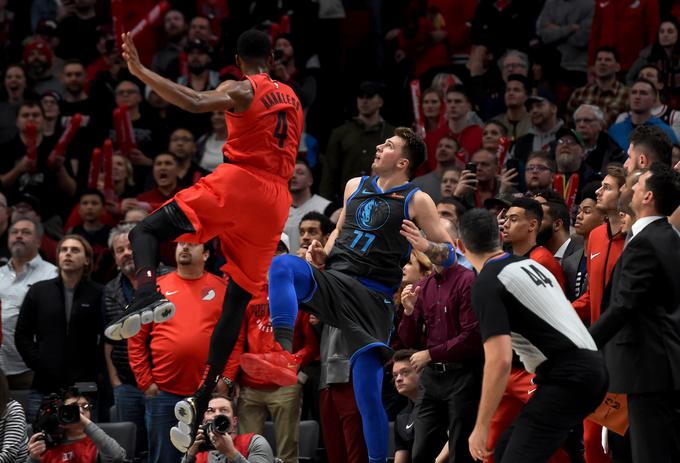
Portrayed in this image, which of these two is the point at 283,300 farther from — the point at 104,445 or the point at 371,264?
the point at 104,445

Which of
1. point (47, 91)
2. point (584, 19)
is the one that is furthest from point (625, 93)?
point (47, 91)

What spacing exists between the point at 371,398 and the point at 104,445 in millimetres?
2406

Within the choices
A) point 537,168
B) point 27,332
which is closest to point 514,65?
point 537,168

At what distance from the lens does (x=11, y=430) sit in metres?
9.94

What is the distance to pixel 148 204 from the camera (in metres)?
12.8

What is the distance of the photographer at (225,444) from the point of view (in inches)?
366

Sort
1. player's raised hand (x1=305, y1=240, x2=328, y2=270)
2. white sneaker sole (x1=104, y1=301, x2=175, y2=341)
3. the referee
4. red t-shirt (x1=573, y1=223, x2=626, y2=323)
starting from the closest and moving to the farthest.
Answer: the referee → white sneaker sole (x1=104, y1=301, x2=175, y2=341) → red t-shirt (x1=573, y1=223, x2=626, y2=323) → player's raised hand (x1=305, y1=240, x2=328, y2=270)

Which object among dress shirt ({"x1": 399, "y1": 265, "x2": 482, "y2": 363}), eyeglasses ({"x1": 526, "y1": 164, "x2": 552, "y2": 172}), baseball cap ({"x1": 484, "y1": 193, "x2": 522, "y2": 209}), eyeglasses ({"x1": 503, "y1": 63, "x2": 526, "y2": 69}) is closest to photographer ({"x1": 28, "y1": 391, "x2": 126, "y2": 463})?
dress shirt ({"x1": 399, "y1": 265, "x2": 482, "y2": 363})

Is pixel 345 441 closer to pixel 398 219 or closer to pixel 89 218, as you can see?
pixel 398 219

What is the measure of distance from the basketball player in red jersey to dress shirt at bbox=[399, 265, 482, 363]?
1.52 m

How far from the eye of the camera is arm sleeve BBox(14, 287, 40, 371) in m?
11.3

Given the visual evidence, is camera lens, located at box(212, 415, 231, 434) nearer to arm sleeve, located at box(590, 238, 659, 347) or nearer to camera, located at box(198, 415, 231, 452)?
camera, located at box(198, 415, 231, 452)

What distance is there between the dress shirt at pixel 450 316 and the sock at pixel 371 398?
442mm

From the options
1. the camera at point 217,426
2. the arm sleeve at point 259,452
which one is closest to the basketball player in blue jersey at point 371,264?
the camera at point 217,426
